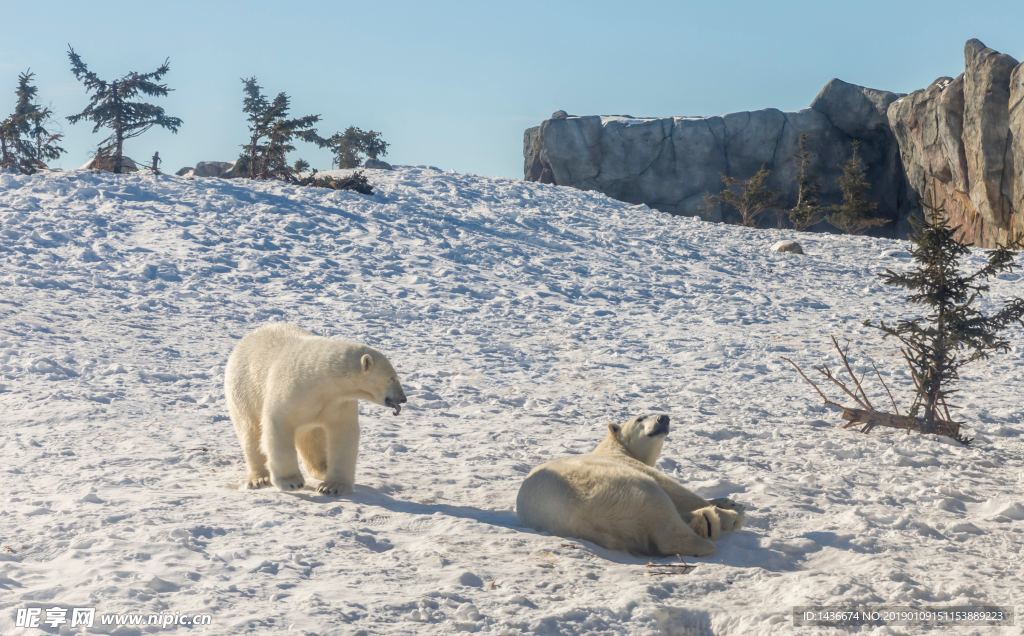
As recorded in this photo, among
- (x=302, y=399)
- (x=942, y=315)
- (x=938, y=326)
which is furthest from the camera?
(x=938, y=326)

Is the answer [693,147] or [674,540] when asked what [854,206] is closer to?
[693,147]

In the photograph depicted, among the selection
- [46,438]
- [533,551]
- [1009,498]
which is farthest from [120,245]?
[1009,498]

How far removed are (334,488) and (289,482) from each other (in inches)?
12.1

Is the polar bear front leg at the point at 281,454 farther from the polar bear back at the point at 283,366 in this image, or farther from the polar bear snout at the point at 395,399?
the polar bear snout at the point at 395,399

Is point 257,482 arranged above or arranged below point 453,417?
below

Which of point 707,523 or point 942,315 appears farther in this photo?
point 942,315

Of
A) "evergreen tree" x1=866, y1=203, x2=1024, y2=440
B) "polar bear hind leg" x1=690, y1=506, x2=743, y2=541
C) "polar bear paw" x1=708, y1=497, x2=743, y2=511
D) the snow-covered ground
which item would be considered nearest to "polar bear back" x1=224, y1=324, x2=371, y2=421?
the snow-covered ground

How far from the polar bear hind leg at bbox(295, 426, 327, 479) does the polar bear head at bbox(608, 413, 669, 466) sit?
6.51 ft

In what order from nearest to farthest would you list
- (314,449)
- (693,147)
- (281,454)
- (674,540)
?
1. (674,540)
2. (281,454)
3. (314,449)
4. (693,147)

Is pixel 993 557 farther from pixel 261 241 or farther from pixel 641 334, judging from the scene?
pixel 261 241

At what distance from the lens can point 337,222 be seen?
17.1 m

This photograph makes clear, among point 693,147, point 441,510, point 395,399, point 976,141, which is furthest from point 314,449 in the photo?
point 693,147

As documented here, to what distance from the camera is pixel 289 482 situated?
22.3ft

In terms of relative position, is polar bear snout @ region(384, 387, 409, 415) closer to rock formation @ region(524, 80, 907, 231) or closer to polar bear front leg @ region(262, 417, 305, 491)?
polar bear front leg @ region(262, 417, 305, 491)
